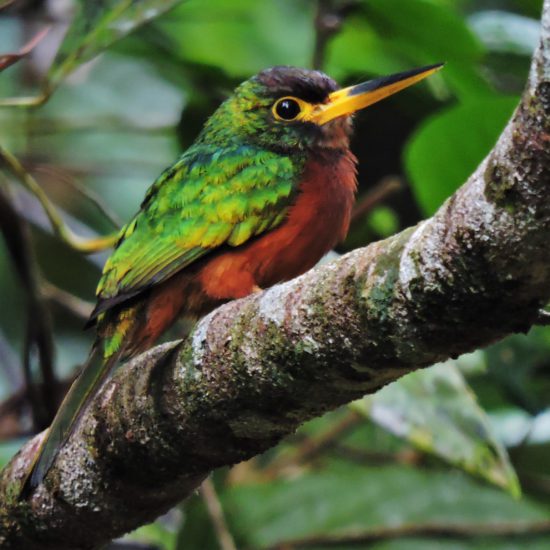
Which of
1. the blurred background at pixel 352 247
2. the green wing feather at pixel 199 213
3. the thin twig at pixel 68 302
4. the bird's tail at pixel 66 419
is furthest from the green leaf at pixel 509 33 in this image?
the bird's tail at pixel 66 419

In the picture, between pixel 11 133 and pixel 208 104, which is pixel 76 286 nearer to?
pixel 11 133

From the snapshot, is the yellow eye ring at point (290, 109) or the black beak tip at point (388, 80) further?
the yellow eye ring at point (290, 109)

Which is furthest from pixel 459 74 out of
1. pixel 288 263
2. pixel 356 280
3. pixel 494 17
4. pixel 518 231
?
pixel 518 231

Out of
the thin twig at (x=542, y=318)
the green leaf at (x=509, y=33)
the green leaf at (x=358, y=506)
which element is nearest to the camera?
the thin twig at (x=542, y=318)

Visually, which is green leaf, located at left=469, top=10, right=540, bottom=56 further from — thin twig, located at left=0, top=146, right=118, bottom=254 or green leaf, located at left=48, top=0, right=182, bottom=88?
thin twig, located at left=0, top=146, right=118, bottom=254

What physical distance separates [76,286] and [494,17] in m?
1.96

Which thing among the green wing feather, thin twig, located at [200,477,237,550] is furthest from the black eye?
thin twig, located at [200,477,237,550]

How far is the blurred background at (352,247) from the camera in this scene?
226 cm

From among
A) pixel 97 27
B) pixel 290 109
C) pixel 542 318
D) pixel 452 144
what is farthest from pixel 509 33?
pixel 542 318

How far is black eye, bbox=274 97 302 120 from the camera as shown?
2326mm

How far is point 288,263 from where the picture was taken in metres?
2.01

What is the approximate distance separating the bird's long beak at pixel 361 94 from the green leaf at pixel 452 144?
220mm

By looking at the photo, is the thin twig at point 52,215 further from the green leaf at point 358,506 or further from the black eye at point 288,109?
the green leaf at point 358,506

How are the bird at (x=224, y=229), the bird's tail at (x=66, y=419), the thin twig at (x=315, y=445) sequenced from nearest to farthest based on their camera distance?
the bird's tail at (x=66, y=419)
the bird at (x=224, y=229)
the thin twig at (x=315, y=445)
